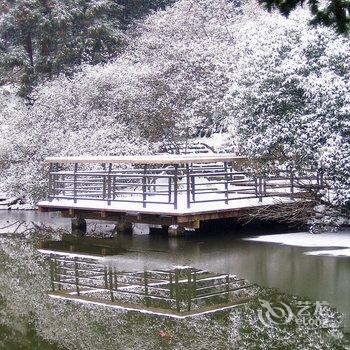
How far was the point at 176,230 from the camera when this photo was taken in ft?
50.4

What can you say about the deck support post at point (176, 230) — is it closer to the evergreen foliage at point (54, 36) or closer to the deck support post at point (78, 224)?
the deck support post at point (78, 224)

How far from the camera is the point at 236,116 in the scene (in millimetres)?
16672

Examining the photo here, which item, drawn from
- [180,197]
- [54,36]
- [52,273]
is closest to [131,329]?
[52,273]

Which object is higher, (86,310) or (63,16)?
(63,16)

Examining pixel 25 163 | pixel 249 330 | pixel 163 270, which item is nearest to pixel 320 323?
pixel 249 330

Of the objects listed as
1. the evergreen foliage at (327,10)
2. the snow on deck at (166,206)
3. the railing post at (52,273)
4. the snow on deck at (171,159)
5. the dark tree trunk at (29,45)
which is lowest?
the railing post at (52,273)

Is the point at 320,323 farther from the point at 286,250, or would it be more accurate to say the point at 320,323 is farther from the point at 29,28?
the point at 29,28

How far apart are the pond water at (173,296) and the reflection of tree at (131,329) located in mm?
12

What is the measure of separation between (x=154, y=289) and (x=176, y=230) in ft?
17.7

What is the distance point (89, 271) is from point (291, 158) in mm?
5999

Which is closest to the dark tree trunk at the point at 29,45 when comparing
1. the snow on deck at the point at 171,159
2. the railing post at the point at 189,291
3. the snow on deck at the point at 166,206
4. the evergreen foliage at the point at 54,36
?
the evergreen foliage at the point at 54,36

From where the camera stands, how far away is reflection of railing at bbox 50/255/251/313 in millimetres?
9281

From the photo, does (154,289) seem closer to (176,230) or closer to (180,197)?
(176,230)

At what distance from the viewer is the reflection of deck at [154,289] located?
9.06 metres
